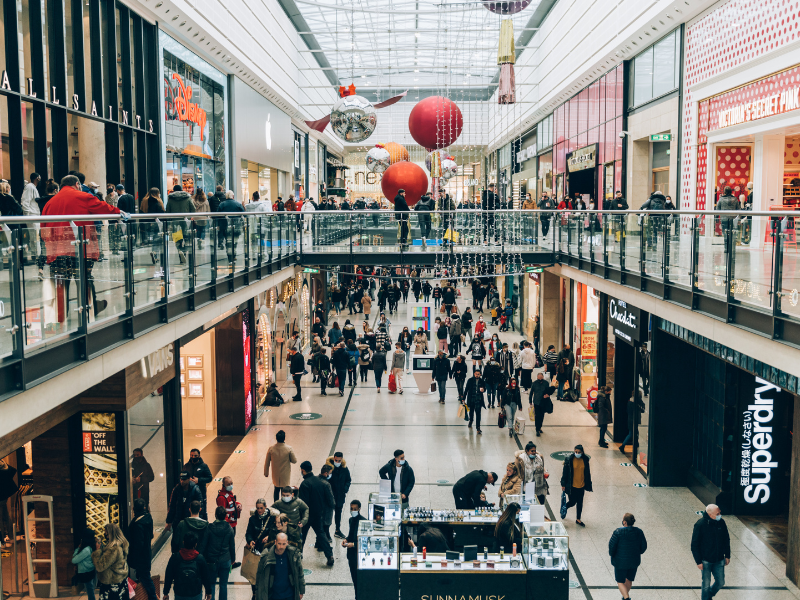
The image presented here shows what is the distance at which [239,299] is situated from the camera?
1322 centimetres

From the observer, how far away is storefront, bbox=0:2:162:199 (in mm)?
12164

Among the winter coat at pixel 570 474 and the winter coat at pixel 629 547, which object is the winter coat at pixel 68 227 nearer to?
the winter coat at pixel 629 547

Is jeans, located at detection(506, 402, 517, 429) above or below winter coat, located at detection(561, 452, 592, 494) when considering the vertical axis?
below

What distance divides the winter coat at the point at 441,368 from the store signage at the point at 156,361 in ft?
26.6

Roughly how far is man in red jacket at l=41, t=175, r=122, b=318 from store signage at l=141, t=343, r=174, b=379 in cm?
264

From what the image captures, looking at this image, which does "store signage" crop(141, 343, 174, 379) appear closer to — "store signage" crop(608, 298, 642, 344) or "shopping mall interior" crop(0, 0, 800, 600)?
"shopping mall interior" crop(0, 0, 800, 600)

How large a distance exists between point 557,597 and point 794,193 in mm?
11154

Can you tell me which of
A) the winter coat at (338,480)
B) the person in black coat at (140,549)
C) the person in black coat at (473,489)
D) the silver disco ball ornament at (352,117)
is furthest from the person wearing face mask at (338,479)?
the silver disco ball ornament at (352,117)

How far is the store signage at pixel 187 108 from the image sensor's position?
758 inches

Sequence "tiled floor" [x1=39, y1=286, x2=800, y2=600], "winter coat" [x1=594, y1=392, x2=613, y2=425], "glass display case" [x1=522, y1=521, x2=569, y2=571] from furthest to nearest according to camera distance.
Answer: "winter coat" [x1=594, y1=392, x2=613, y2=425] < "tiled floor" [x1=39, y1=286, x2=800, y2=600] < "glass display case" [x1=522, y1=521, x2=569, y2=571]

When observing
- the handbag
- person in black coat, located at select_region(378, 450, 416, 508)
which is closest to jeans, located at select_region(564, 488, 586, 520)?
person in black coat, located at select_region(378, 450, 416, 508)

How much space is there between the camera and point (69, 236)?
646 cm

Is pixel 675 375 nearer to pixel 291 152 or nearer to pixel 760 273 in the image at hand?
pixel 760 273

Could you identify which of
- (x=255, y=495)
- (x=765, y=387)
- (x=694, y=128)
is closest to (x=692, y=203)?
(x=694, y=128)
